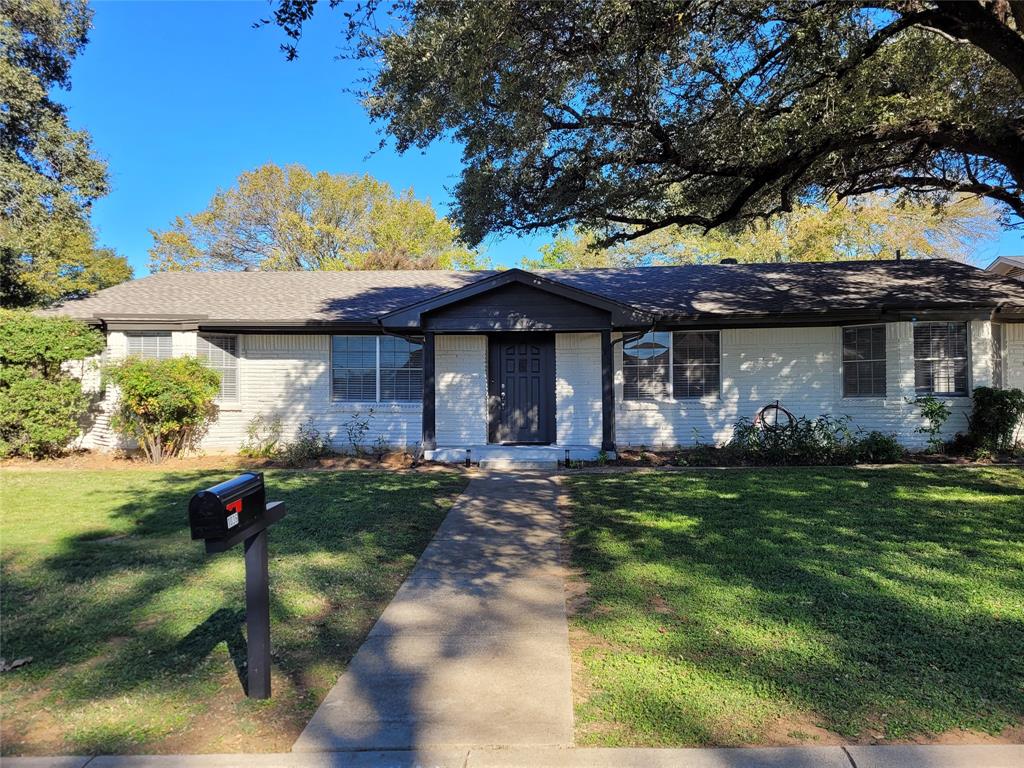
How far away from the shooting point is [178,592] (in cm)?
482

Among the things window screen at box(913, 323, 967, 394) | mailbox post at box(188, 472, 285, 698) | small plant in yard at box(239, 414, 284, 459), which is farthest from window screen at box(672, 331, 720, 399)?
mailbox post at box(188, 472, 285, 698)

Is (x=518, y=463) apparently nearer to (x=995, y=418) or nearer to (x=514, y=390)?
(x=514, y=390)

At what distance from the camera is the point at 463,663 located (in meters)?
3.72

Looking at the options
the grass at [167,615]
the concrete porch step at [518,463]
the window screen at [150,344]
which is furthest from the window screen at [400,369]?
the grass at [167,615]

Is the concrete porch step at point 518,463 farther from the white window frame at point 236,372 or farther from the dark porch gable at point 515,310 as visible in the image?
the white window frame at point 236,372

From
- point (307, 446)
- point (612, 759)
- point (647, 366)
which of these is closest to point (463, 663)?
point (612, 759)

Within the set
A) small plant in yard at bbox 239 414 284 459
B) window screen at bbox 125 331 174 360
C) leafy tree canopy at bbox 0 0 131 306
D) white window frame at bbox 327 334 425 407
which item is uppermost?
leafy tree canopy at bbox 0 0 131 306

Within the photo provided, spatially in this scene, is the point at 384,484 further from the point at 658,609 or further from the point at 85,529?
the point at 658,609

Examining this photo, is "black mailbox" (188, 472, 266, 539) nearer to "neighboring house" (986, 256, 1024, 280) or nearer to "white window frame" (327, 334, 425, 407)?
"white window frame" (327, 334, 425, 407)

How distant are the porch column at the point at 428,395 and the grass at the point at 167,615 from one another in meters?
3.92

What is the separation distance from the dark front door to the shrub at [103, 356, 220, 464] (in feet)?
18.7

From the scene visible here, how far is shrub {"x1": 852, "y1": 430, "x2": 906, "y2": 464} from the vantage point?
11444mm

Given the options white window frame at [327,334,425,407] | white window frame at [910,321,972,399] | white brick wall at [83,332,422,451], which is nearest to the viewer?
white window frame at [910,321,972,399]

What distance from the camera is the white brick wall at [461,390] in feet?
43.4
